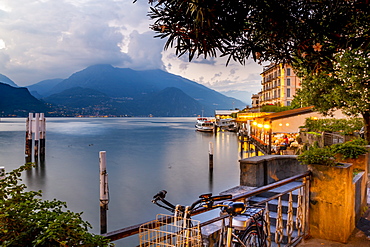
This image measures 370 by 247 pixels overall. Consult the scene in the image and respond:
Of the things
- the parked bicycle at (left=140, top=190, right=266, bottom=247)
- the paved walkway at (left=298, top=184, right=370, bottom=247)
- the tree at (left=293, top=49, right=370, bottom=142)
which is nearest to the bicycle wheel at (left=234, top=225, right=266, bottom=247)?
the parked bicycle at (left=140, top=190, right=266, bottom=247)

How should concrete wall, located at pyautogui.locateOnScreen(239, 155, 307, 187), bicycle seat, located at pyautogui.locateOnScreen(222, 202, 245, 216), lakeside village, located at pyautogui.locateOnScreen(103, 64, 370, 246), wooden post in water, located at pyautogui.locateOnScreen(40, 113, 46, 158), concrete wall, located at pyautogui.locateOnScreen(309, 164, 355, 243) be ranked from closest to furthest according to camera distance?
bicycle seat, located at pyautogui.locateOnScreen(222, 202, 245, 216) → lakeside village, located at pyautogui.locateOnScreen(103, 64, 370, 246) → concrete wall, located at pyautogui.locateOnScreen(309, 164, 355, 243) → concrete wall, located at pyautogui.locateOnScreen(239, 155, 307, 187) → wooden post in water, located at pyautogui.locateOnScreen(40, 113, 46, 158)

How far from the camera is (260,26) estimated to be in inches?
159

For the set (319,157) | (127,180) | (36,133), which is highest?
(319,157)

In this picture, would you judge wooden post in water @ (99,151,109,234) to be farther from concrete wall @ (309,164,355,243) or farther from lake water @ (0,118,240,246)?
concrete wall @ (309,164,355,243)

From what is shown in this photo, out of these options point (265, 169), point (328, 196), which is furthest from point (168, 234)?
point (265, 169)

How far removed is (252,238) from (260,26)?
2918mm

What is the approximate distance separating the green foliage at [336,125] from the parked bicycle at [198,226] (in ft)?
65.6

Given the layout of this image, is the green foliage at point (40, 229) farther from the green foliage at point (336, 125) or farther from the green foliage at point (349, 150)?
the green foliage at point (336, 125)

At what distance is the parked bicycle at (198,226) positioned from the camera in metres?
2.34

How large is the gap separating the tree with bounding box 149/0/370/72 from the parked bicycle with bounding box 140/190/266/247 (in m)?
1.90

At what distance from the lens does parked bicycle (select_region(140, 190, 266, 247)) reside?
2.34 meters

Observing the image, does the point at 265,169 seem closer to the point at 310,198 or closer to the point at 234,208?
the point at 310,198

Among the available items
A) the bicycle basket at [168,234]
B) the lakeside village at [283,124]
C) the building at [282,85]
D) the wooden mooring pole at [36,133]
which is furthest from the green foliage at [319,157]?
the building at [282,85]

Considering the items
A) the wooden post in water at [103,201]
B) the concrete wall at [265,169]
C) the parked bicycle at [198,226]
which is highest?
the parked bicycle at [198,226]
